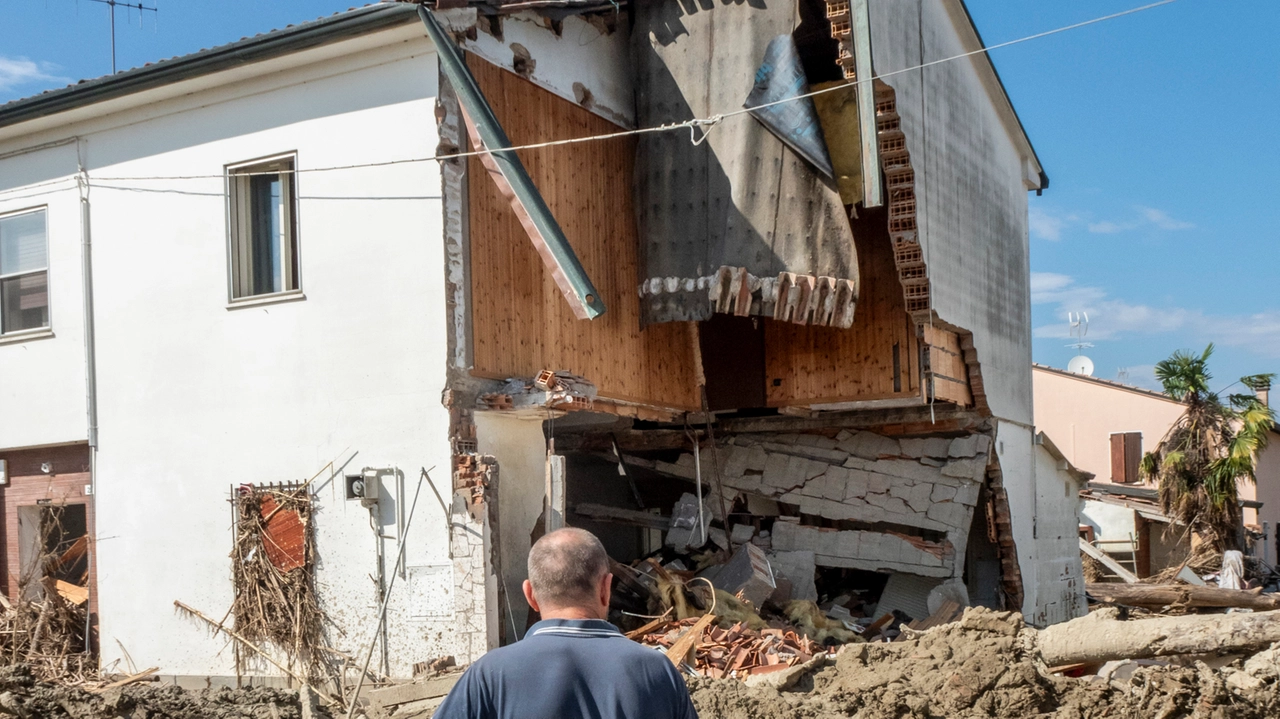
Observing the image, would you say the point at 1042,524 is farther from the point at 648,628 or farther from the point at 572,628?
the point at 572,628

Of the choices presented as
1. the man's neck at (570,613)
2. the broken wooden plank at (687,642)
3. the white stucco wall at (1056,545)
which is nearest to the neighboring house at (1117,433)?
the white stucco wall at (1056,545)

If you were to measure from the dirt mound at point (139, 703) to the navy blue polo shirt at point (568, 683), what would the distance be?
7.19 metres

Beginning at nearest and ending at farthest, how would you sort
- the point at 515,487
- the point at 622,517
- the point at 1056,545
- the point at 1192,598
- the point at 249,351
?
the point at 515,487, the point at 249,351, the point at 622,517, the point at 1056,545, the point at 1192,598

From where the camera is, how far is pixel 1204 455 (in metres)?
30.2

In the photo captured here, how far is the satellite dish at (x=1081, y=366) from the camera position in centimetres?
4194

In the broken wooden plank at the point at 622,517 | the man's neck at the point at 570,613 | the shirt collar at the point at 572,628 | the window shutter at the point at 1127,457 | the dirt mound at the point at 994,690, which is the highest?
the man's neck at the point at 570,613

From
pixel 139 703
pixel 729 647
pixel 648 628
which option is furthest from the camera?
pixel 648 628

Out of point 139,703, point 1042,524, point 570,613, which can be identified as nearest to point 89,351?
point 139,703

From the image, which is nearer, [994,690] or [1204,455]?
[994,690]

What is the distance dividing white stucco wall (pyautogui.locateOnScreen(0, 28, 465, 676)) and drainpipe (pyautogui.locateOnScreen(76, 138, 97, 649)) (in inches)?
3.9

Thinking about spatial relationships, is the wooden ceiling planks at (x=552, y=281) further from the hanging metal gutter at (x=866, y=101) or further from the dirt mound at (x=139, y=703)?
the dirt mound at (x=139, y=703)

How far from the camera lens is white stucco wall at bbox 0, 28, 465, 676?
11602mm

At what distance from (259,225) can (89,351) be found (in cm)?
270

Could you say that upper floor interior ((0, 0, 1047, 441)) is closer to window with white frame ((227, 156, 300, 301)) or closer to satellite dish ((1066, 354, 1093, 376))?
window with white frame ((227, 156, 300, 301))
